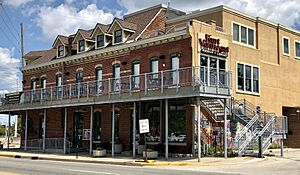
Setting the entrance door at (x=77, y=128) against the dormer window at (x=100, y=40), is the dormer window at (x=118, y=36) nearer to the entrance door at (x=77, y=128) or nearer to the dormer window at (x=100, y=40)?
the dormer window at (x=100, y=40)

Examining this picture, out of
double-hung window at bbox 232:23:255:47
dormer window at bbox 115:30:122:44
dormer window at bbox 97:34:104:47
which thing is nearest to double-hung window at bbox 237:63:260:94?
double-hung window at bbox 232:23:255:47

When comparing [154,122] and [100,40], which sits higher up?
[100,40]

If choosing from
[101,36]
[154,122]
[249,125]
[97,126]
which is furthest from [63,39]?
[249,125]

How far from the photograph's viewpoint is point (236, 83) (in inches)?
1161

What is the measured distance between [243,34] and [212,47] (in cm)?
516

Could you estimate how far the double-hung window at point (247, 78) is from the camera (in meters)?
30.0

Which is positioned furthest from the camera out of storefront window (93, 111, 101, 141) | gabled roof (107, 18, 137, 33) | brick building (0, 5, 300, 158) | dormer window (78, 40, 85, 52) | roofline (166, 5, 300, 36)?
dormer window (78, 40, 85, 52)

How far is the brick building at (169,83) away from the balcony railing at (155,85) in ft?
0.22

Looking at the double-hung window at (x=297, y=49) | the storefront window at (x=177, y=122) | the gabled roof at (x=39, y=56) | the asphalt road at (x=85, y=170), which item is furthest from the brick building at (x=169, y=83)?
the asphalt road at (x=85, y=170)

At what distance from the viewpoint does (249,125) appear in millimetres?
24766

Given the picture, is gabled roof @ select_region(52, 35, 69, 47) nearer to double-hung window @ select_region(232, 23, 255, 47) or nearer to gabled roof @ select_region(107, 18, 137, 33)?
gabled roof @ select_region(107, 18, 137, 33)

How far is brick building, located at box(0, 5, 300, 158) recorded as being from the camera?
992 inches

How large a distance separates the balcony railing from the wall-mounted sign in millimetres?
2639

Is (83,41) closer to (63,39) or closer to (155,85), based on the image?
(63,39)
